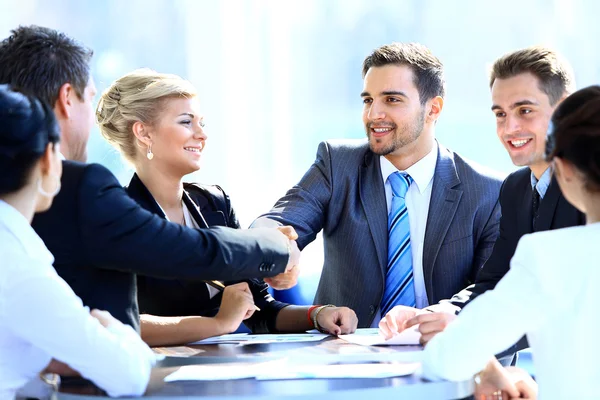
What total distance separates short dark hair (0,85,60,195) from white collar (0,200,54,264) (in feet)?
0.15

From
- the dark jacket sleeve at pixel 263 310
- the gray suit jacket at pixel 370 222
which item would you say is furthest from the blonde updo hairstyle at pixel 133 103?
the dark jacket sleeve at pixel 263 310

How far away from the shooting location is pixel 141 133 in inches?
118

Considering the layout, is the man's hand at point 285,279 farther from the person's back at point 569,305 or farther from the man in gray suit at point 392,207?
the person's back at point 569,305

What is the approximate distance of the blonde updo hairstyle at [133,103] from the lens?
2.97 meters

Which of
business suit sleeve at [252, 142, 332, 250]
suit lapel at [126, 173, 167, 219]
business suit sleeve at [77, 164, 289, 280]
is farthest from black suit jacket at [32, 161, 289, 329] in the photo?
business suit sleeve at [252, 142, 332, 250]

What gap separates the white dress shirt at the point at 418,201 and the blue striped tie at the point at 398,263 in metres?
0.02

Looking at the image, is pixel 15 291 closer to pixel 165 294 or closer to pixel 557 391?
pixel 557 391

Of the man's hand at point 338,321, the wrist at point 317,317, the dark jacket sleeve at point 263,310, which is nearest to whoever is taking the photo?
the man's hand at point 338,321

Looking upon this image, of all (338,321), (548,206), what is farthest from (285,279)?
(548,206)

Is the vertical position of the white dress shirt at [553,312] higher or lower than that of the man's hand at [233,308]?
higher

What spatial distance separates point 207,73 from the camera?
16.9 ft

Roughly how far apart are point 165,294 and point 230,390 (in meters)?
1.19

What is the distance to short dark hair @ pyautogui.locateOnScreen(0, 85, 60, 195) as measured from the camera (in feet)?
5.21

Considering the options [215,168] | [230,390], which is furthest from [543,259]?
[215,168]
